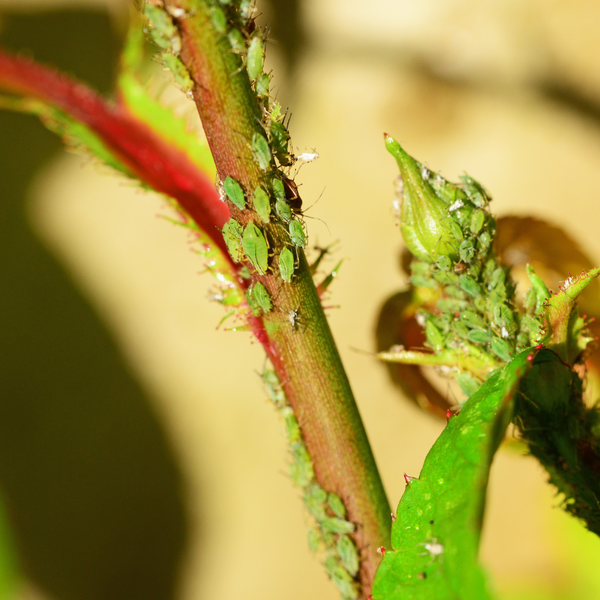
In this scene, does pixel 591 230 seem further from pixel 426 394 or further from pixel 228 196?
pixel 228 196

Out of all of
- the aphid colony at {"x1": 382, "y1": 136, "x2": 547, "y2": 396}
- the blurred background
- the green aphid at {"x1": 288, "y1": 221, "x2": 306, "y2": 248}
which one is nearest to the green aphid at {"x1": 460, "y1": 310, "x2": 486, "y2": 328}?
the aphid colony at {"x1": 382, "y1": 136, "x2": 547, "y2": 396}

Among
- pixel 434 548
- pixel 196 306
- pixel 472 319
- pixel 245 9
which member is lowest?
pixel 434 548

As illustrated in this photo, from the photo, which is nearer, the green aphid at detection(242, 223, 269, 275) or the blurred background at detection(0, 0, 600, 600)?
the green aphid at detection(242, 223, 269, 275)

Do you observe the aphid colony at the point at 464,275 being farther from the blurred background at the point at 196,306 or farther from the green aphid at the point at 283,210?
the blurred background at the point at 196,306

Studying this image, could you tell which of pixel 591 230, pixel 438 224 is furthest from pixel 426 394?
pixel 591 230

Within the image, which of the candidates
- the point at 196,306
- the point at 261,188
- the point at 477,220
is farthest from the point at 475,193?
the point at 196,306

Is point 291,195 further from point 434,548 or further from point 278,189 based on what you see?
point 434,548

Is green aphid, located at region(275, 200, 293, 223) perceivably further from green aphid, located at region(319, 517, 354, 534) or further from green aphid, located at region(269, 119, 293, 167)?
green aphid, located at region(319, 517, 354, 534)
